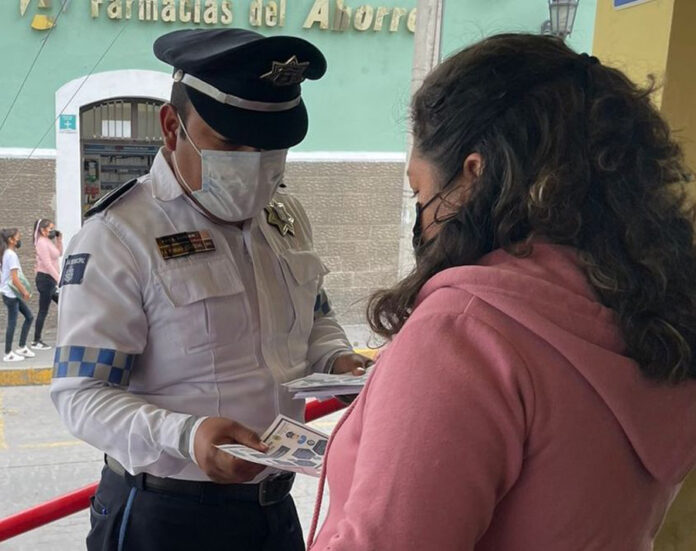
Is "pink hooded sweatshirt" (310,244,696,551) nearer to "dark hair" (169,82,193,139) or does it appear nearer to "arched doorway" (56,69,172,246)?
"dark hair" (169,82,193,139)

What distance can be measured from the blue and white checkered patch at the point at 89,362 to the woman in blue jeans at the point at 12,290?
5722mm

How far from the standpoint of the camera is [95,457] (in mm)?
4777

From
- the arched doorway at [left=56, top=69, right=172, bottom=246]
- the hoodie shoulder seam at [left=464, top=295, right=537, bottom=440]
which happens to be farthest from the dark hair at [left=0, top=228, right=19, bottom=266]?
the hoodie shoulder seam at [left=464, top=295, right=537, bottom=440]

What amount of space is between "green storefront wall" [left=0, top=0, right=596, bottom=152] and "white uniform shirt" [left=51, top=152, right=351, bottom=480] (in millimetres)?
5346

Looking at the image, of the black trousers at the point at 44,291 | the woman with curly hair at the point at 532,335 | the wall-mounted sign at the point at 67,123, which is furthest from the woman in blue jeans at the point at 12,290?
the woman with curly hair at the point at 532,335

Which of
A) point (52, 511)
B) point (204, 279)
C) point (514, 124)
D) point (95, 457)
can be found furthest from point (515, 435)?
point (95, 457)

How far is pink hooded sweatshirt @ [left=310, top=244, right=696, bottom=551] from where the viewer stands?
787 mm

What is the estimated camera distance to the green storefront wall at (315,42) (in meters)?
7.05

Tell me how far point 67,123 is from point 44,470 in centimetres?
381

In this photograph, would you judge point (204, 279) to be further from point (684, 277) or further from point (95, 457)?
point (95, 457)

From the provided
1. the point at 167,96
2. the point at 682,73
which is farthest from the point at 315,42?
the point at 682,73

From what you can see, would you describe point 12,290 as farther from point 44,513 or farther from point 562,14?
point 44,513

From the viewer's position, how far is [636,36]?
6.10ft

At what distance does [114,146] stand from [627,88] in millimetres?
7158
